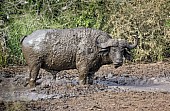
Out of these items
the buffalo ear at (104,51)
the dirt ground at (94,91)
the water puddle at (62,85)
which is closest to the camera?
the dirt ground at (94,91)

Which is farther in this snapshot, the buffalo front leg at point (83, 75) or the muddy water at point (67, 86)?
the buffalo front leg at point (83, 75)

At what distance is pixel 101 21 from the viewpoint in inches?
608

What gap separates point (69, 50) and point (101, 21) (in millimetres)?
5474

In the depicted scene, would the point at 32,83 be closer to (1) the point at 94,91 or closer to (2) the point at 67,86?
(2) the point at 67,86

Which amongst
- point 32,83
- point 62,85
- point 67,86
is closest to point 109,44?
point 67,86

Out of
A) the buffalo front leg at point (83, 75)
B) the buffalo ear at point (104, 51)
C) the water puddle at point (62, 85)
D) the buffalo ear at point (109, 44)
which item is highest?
the buffalo ear at point (109, 44)

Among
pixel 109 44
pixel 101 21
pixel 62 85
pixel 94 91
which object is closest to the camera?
pixel 94 91

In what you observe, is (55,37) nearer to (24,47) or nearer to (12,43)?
(24,47)

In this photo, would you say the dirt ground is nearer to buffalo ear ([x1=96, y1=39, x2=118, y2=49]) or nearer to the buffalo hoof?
the buffalo hoof

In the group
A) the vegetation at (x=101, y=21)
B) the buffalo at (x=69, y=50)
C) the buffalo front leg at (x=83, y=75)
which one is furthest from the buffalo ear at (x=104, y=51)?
the vegetation at (x=101, y=21)

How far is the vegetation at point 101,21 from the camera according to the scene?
14797 millimetres

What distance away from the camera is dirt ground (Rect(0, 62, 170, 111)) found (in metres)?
8.31

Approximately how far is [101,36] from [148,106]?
2604mm

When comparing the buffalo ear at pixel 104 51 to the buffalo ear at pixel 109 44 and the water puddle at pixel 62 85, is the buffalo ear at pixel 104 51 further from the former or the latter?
the water puddle at pixel 62 85
